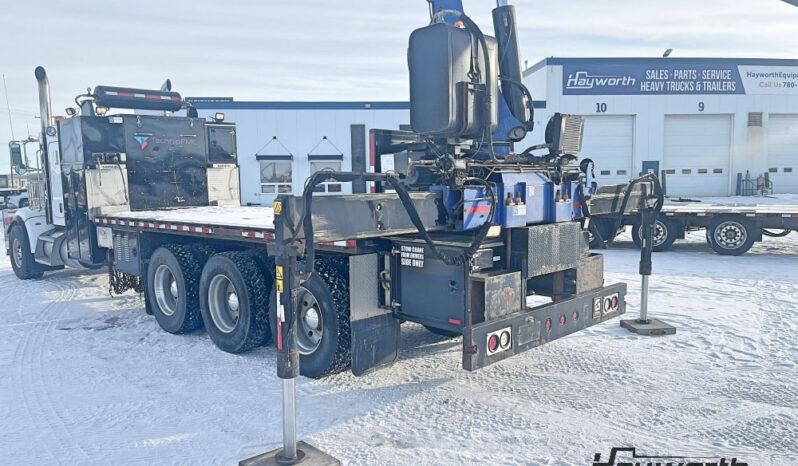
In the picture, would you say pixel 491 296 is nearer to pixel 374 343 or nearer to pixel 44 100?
pixel 374 343

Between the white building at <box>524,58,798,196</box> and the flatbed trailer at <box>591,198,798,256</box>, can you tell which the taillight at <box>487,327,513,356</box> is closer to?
the flatbed trailer at <box>591,198,798,256</box>

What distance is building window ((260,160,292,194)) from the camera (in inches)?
1074

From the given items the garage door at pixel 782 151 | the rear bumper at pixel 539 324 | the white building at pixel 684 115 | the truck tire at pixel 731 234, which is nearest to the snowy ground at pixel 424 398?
the rear bumper at pixel 539 324

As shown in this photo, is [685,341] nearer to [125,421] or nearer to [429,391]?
[429,391]

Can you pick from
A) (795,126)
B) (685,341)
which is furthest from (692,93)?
(685,341)

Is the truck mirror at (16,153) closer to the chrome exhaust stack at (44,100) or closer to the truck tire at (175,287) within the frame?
the chrome exhaust stack at (44,100)

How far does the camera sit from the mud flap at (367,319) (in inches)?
202

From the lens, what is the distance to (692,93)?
28375mm

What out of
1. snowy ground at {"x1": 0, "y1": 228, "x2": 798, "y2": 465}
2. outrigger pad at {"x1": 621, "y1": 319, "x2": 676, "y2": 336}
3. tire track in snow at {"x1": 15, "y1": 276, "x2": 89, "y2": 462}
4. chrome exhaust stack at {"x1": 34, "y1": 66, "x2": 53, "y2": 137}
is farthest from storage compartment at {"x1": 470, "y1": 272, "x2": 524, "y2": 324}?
chrome exhaust stack at {"x1": 34, "y1": 66, "x2": 53, "y2": 137}

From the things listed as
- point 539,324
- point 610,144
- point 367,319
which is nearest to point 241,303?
point 367,319

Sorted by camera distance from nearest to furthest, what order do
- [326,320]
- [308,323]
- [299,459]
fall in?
1. [299,459]
2. [326,320]
3. [308,323]

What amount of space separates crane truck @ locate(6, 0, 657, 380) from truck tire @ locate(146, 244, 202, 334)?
20mm

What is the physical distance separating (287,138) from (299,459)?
24.2 metres

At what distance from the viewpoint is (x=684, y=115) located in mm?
28531
